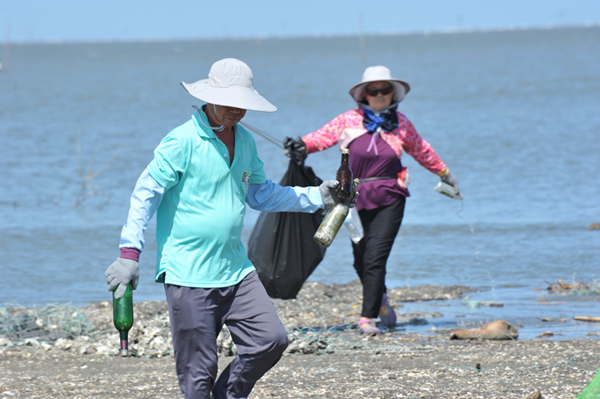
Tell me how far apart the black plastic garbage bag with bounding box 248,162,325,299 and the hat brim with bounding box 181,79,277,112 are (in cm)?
266

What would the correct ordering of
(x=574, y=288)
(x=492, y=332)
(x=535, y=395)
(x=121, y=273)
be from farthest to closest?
(x=574, y=288) → (x=492, y=332) → (x=535, y=395) → (x=121, y=273)

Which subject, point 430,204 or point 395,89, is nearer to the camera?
point 395,89

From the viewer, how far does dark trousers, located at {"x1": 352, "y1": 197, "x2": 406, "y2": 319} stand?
6.46 metres

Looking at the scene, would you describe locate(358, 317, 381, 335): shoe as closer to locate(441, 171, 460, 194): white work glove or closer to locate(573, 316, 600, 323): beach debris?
locate(441, 171, 460, 194): white work glove

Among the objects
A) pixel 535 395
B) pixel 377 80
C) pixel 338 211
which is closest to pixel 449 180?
pixel 377 80

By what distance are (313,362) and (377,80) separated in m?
2.08

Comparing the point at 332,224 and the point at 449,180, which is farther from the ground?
the point at 449,180

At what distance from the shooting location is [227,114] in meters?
3.87

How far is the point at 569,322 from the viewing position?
268 inches

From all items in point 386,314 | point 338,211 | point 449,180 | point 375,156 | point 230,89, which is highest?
point 230,89

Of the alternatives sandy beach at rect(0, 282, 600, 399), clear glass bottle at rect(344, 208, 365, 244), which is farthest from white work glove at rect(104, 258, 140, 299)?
clear glass bottle at rect(344, 208, 365, 244)

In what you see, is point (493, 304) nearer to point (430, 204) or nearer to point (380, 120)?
point (380, 120)

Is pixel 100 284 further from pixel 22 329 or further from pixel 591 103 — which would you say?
pixel 591 103

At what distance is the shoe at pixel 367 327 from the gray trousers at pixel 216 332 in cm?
258
